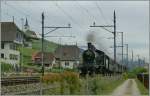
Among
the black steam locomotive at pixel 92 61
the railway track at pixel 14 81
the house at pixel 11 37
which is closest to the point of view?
the railway track at pixel 14 81

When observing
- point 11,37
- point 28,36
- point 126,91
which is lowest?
point 126,91

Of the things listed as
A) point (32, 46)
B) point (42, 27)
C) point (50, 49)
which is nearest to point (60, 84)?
point (42, 27)

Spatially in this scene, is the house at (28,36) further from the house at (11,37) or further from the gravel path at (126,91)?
the gravel path at (126,91)

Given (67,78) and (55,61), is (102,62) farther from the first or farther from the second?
(55,61)

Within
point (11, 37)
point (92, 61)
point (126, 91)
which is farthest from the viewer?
point (11, 37)

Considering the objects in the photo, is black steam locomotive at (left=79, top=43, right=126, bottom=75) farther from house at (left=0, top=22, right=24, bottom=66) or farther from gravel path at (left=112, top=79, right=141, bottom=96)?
house at (left=0, top=22, right=24, bottom=66)

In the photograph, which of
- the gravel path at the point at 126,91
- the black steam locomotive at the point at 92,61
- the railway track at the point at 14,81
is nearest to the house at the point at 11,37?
the black steam locomotive at the point at 92,61

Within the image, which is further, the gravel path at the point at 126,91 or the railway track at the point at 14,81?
the gravel path at the point at 126,91

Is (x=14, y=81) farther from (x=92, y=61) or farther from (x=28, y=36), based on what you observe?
(x=28, y=36)

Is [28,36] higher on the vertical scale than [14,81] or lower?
higher

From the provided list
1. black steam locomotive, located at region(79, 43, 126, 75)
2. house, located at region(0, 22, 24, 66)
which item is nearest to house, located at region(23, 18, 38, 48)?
house, located at region(0, 22, 24, 66)

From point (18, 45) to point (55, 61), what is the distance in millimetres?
11081

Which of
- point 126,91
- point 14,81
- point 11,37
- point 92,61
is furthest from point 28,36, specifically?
point 14,81

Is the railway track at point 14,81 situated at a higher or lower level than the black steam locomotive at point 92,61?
lower
